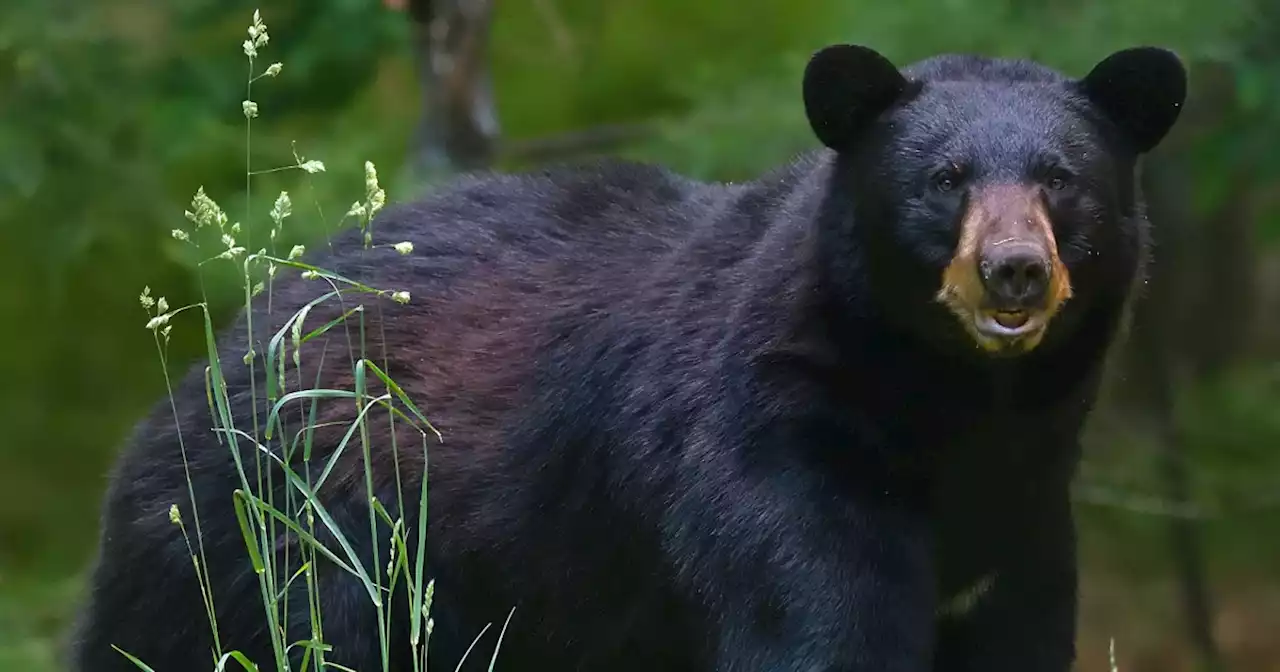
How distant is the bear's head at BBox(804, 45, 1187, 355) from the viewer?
3.54 m

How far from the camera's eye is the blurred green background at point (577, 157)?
6.94 meters

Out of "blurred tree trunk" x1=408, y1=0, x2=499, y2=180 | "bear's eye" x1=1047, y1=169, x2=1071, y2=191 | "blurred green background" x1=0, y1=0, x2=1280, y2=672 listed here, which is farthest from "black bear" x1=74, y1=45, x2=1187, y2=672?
"blurred tree trunk" x1=408, y1=0, x2=499, y2=180

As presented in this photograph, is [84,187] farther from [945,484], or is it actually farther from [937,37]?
[945,484]

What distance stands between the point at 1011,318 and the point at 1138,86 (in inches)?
29.0

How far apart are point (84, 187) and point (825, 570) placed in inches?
173

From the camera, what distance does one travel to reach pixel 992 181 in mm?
3662

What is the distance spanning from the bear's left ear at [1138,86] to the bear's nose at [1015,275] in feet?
2.15

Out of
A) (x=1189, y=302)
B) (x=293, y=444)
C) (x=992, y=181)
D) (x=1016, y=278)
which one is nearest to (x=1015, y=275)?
(x=1016, y=278)

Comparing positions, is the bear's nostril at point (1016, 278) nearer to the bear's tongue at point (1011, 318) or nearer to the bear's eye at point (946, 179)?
the bear's tongue at point (1011, 318)

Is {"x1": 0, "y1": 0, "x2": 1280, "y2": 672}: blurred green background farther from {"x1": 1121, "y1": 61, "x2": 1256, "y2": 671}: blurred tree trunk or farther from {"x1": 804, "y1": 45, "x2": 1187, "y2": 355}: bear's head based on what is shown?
{"x1": 804, "y1": 45, "x2": 1187, "y2": 355}: bear's head

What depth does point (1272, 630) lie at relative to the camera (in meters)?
10.6

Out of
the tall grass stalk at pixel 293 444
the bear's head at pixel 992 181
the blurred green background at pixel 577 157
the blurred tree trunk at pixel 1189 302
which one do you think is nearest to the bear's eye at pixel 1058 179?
the bear's head at pixel 992 181

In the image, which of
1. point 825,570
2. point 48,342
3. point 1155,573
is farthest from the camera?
point 1155,573

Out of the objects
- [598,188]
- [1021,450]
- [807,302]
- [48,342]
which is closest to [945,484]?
[1021,450]
